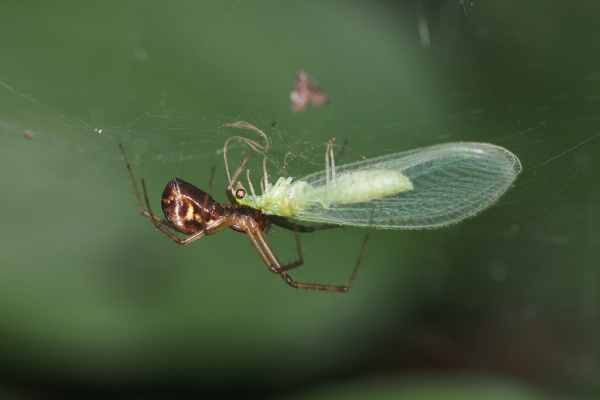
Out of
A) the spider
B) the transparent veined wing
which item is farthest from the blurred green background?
the transparent veined wing

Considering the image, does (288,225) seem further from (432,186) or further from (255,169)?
(432,186)

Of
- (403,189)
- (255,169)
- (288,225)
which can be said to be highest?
(255,169)

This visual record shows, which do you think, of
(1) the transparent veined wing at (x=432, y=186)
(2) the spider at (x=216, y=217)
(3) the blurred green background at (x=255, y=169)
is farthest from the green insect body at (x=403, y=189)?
(3) the blurred green background at (x=255, y=169)

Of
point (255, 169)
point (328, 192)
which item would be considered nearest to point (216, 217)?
point (255, 169)

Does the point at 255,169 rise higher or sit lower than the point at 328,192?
higher

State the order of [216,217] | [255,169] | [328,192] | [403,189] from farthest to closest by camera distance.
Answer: [255,169] → [216,217] → [328,192] → [403,189]

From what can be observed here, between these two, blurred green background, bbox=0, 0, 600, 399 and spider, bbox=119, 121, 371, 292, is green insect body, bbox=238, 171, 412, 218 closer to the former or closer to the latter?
spider, bbox=119, 121, 371, 292
